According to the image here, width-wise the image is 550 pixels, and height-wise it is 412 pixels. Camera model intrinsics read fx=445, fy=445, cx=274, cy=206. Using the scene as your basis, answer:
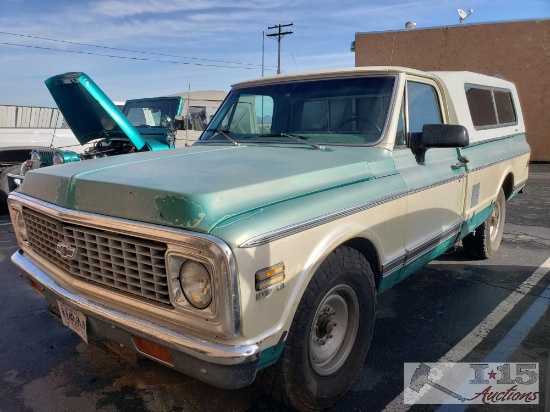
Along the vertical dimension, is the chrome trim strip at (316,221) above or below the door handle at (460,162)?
below

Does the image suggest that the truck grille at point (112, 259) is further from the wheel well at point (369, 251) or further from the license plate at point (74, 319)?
the wheel well at point (369, 251)

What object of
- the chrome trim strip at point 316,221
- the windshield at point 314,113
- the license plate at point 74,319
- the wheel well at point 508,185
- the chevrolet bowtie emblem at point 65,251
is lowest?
the license plate at point 74,319

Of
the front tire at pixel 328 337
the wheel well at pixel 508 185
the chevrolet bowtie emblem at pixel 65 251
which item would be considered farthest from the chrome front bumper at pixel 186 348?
the wheel well at pixel 508 185

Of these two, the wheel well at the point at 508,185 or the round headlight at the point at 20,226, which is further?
the wheel well at the point at 508,185

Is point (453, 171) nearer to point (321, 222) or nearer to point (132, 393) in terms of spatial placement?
point (321, 222)

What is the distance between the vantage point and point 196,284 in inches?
72.6

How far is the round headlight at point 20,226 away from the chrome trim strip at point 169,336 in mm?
713

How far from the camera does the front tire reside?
2.15m

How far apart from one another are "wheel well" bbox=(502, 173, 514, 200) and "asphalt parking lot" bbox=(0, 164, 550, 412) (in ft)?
2.99

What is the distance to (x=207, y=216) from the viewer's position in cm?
182

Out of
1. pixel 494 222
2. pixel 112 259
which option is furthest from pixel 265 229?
pixel 494 222

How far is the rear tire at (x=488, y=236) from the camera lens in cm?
486

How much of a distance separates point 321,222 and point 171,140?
6.25 metres

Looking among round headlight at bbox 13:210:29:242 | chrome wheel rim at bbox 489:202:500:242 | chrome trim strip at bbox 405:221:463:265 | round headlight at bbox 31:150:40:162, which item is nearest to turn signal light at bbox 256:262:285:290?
chrome trim strip at bbox 405:221:463:265
